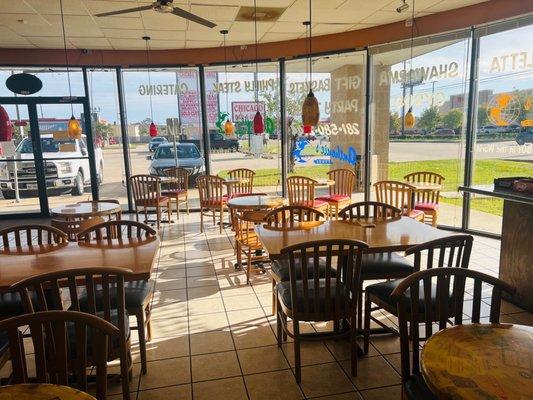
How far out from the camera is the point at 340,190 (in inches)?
227

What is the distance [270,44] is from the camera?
21.1ft

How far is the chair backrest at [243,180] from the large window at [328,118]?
1168 millimetres

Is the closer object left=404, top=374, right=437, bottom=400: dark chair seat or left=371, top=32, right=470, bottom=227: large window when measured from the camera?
left=404, top=374, right=437, bottom=400: dark chair seat

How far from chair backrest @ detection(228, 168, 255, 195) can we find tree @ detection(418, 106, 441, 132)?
8.87ft

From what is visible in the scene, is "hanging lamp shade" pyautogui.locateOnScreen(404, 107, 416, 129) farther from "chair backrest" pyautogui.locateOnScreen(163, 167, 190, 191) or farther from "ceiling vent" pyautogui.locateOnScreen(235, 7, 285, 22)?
"chair backrest" pyautogui.locateOnScreen(163, 167, 190, 191)

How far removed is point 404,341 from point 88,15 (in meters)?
4.86

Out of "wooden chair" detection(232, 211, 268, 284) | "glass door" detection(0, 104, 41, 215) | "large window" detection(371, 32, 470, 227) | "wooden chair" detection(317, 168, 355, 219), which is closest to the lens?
"wooden chair" detection(232, 211, 268, 284)

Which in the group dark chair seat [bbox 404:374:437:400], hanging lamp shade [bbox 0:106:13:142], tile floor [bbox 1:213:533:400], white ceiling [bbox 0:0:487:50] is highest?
white ceiling [bbox 0:0:487:50]

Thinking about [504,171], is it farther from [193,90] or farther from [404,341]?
[193,90]

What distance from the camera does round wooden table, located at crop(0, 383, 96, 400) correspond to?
114cm

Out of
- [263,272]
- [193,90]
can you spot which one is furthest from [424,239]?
[193,90]

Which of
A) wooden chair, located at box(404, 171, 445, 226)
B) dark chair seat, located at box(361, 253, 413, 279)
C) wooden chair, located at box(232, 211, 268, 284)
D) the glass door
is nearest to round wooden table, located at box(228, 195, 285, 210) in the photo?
wooden chair, located at box(232, 211, 268, 284)

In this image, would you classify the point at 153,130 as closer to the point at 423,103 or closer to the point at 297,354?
the point at 423,103

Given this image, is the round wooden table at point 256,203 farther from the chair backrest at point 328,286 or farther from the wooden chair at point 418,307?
the wooden chair at point 418,307
